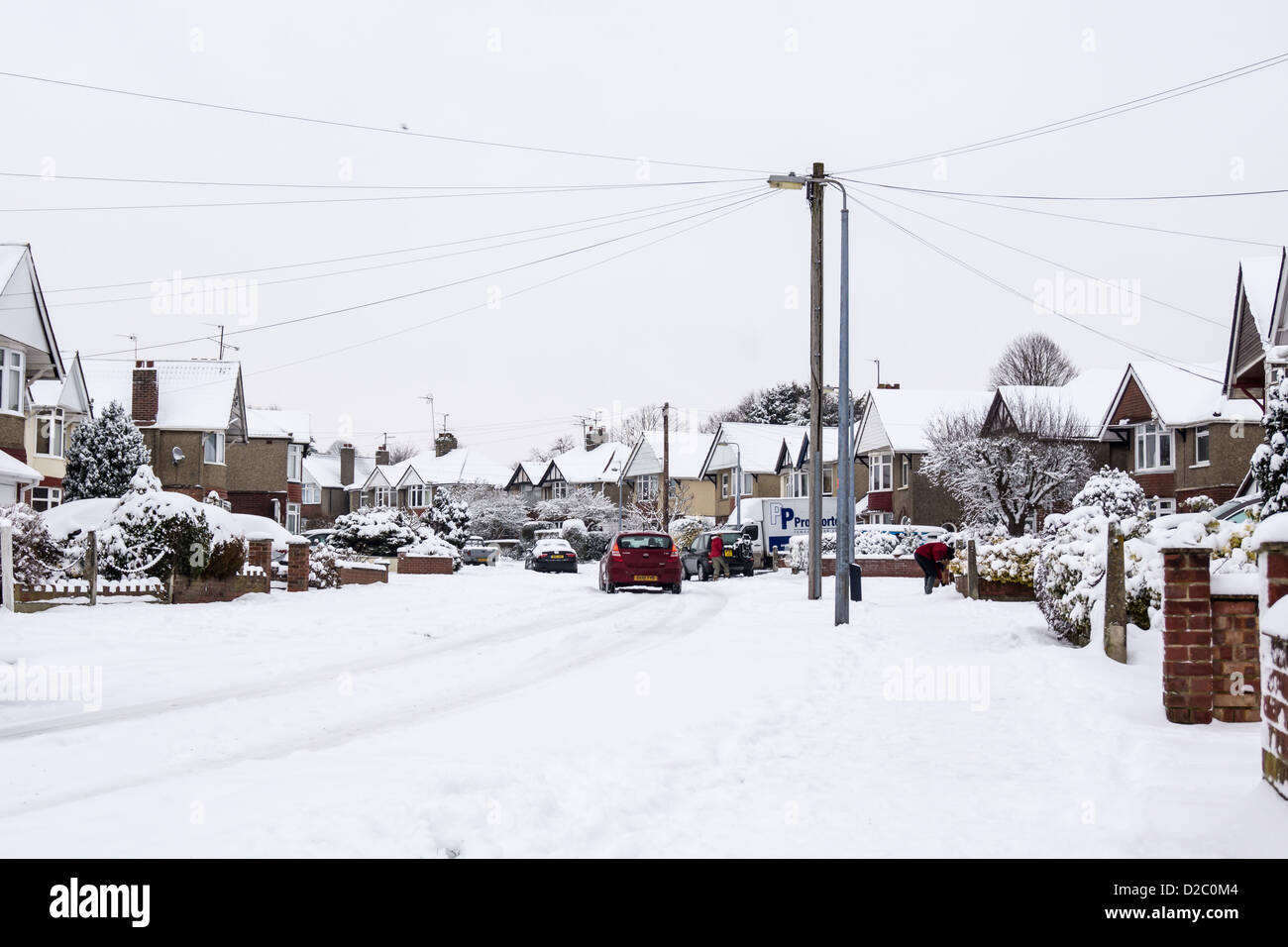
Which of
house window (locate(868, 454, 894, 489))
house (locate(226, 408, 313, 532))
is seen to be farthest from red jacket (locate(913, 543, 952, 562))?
house (locate(226, 408, 313, 532))

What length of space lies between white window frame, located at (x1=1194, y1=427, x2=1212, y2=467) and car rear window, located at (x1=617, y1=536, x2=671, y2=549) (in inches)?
910

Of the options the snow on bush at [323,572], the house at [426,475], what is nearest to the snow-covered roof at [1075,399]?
the snow on bush at [323,572]

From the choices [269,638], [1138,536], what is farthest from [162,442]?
[1138,536]

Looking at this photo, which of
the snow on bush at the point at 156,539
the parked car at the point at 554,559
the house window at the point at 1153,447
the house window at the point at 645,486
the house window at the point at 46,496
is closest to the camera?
the snow on bush at the point at 156,539

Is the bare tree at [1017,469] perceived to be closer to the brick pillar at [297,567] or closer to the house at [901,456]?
the house at [901,456]

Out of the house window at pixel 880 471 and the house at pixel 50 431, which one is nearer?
the house at pixel 50 431

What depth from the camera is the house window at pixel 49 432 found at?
38.9 meters

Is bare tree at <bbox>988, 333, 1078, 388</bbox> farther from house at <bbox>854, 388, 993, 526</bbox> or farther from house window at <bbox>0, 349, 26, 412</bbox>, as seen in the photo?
house window at <bbox>0, 349, 26, 412</bbox>

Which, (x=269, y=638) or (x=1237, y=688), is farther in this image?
(x=269, y=638)

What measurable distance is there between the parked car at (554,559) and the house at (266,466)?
22.7 metres

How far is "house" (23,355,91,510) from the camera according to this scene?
38.4 metres

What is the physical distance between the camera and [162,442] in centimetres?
5128
